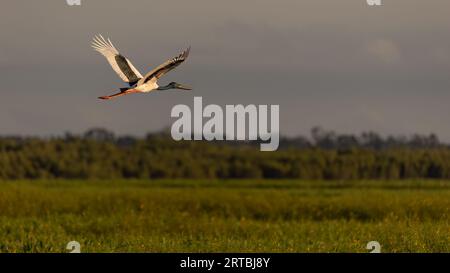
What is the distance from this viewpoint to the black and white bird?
33.5 feet

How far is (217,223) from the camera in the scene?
965 inches

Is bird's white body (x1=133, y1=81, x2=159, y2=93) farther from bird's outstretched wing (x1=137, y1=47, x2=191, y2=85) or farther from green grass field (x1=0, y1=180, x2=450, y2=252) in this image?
green grass field (x1=0, y1=180, x2=450, y2=252)

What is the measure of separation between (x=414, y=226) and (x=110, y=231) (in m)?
8.82

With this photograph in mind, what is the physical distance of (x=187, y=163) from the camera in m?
59.7

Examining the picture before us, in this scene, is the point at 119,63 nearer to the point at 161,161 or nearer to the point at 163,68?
the point at 163,68

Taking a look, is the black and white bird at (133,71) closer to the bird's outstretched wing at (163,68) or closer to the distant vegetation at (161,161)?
the bird's outstretched wing at (163,68)

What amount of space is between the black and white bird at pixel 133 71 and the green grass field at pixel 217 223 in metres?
6.37

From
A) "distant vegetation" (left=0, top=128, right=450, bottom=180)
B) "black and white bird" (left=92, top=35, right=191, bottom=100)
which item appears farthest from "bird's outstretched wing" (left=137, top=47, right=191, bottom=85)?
"distant vegetation" (left=0, top=128, right=450, bottom=180)

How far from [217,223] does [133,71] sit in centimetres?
1418

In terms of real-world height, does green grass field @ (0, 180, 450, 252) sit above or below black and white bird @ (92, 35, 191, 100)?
below

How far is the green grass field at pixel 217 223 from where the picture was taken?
17.7 meters

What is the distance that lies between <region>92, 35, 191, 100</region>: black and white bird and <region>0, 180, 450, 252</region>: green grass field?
637cm

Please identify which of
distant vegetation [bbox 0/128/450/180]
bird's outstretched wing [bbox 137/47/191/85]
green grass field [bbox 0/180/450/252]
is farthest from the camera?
distant vegetation [bbox 0/128/450/180]
